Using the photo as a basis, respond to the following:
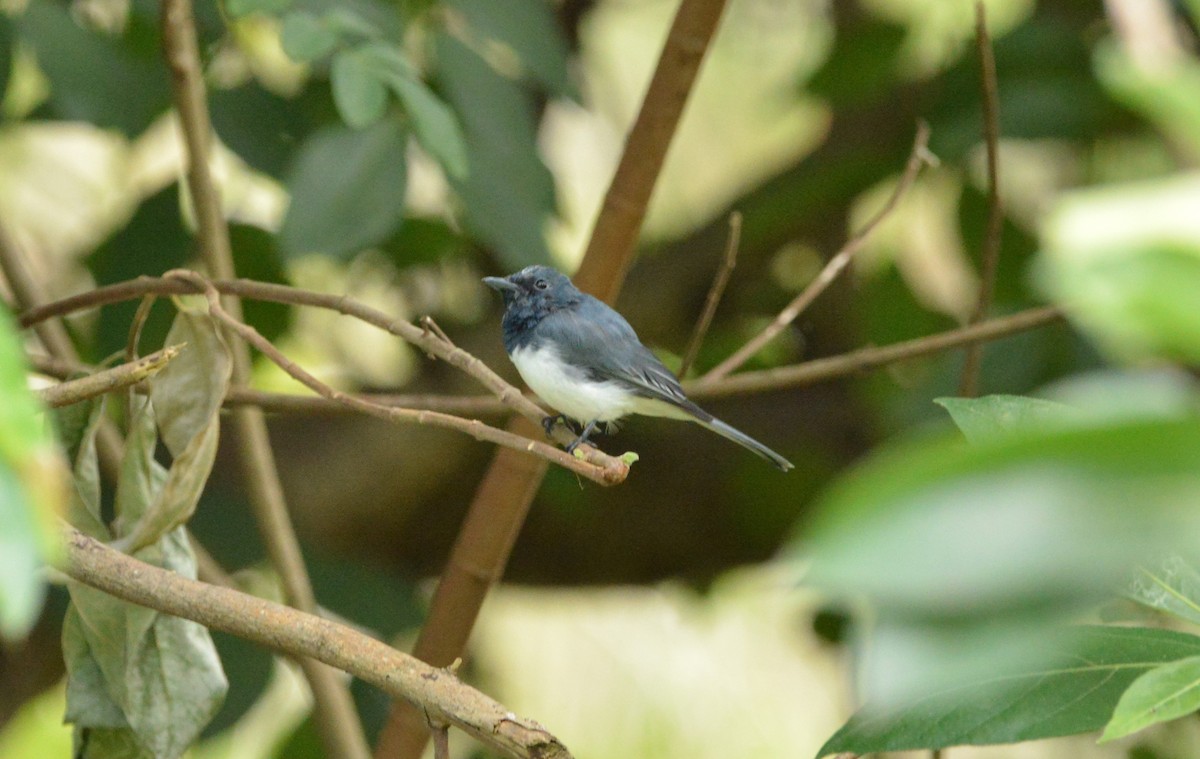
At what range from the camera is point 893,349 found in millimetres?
1769

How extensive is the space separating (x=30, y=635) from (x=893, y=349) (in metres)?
1.78

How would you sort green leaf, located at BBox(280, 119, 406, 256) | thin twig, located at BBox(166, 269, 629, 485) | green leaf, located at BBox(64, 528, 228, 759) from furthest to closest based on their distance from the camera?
green leaf, located at BBox(280, 119, 406, 256), green leaf, located at BBox(64, 528, 228, 759), thin twig, located at BBox(166, 269, 629, 485)

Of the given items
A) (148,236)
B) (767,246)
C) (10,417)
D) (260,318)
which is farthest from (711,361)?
(10,417)

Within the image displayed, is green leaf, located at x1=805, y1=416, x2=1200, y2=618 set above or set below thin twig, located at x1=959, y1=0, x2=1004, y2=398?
below

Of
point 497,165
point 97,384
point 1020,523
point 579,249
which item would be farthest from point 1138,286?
point 579,249

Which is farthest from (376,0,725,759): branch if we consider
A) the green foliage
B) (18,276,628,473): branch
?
the green foliage

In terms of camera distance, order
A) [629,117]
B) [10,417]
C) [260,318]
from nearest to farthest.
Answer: [10,417]
[260,318]
[629,117]

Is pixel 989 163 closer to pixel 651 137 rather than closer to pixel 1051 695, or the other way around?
pixel 651 137

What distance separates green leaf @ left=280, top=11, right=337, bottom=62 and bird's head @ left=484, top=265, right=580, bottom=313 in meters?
0.55

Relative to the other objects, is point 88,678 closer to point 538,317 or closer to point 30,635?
point 538,317

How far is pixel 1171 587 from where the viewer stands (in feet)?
3.15

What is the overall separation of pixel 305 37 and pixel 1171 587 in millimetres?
1140

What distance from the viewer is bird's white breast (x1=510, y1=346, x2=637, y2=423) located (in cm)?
201

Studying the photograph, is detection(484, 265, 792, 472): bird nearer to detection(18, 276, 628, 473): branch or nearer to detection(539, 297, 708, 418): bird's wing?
detection(539, 297, 708, 418): bird's wing
